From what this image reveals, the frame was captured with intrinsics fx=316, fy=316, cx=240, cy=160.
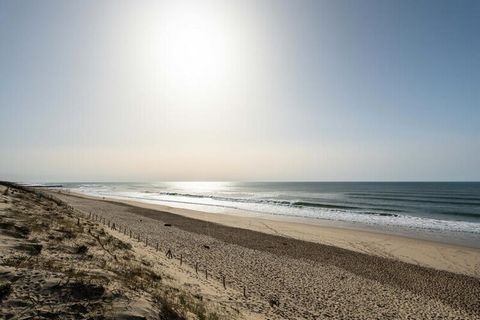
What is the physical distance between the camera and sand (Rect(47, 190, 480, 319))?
14.2 meters

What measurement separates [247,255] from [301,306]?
9592mm

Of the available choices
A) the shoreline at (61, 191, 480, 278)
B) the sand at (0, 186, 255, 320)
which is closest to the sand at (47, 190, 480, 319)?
the shoreline at (61, 191, 480, 278)

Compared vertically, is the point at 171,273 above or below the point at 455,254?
above

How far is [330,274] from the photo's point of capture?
19.4 m

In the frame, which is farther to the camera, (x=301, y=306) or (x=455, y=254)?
(x=455, y=254)

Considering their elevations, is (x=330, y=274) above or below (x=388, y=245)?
above

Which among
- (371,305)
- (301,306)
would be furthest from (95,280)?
(371,305)

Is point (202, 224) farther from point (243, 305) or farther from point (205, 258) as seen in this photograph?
point (243, 305)

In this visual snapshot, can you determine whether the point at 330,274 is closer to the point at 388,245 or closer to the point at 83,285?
the point at 388,245

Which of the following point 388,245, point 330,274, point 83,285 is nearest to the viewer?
point 83,285

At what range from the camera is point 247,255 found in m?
23.3

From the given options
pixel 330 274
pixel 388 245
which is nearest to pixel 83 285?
pixel 330 274

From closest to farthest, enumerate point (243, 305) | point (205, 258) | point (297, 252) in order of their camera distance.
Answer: point (243, 305) → point (205, 258) → point (297, 252)

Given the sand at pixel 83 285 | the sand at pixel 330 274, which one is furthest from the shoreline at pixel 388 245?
the sand at pixel 83 285
